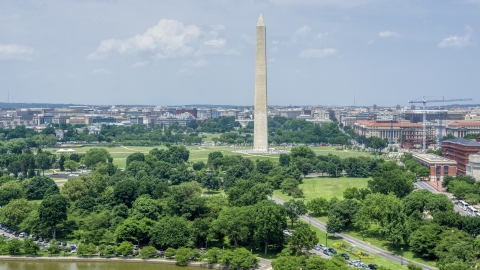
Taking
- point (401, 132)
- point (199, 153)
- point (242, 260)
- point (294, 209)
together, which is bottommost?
point (242, 260)

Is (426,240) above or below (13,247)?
above

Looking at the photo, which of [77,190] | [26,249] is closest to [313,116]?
[77,190]

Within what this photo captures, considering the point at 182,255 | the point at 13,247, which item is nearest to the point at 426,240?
the point at 182,255

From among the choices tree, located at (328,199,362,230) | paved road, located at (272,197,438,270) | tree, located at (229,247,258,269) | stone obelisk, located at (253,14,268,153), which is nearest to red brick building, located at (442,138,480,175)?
stone obelisk, located at (253,14,268,153)

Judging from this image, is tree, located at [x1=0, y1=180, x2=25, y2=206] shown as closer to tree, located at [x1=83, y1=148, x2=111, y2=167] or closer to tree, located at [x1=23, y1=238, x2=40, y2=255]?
tree, located at [x1=23, y1=238, x2=40, y2=255]

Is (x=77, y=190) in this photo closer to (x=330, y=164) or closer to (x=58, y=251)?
(x=58, y=251)

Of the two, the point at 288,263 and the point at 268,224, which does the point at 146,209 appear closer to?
A: the point at 268,224
